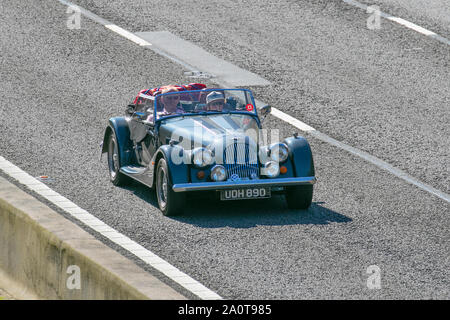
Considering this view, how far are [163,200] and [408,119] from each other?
6.66 meters

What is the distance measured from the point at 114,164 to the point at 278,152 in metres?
2.75

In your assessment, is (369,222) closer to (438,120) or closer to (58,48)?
(438,120)

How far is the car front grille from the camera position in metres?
11.6

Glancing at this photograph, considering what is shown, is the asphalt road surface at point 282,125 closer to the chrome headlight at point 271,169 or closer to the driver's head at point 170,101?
the chrome headlight at point 271,169

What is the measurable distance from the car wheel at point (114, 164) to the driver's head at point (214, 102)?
1477 millimetres

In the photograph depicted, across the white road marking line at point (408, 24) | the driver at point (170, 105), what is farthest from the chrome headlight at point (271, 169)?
the white road marking line at point (408, 24)

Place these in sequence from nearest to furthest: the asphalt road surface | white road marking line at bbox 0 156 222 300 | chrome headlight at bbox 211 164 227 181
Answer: white road marking line at bbox 0 156 222 300 < the asphalt road surface < chrome headlight at bbox 211 164 227 181

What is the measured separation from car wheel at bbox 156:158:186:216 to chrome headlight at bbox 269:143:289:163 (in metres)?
1.30

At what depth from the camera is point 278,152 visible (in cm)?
1180

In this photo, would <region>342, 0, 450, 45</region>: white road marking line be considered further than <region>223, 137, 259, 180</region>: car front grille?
Yes

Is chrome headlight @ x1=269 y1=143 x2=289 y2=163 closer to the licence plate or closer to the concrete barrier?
the licence plate

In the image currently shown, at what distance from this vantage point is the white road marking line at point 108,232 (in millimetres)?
9188

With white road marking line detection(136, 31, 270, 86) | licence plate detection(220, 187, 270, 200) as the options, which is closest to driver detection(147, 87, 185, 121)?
licence plate detection(220, 187, 270, 200)

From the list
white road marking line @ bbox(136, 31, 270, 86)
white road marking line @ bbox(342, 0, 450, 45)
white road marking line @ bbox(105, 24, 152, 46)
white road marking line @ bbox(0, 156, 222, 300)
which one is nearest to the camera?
white road marking line @ bbox(0, 156, 222, 300)
